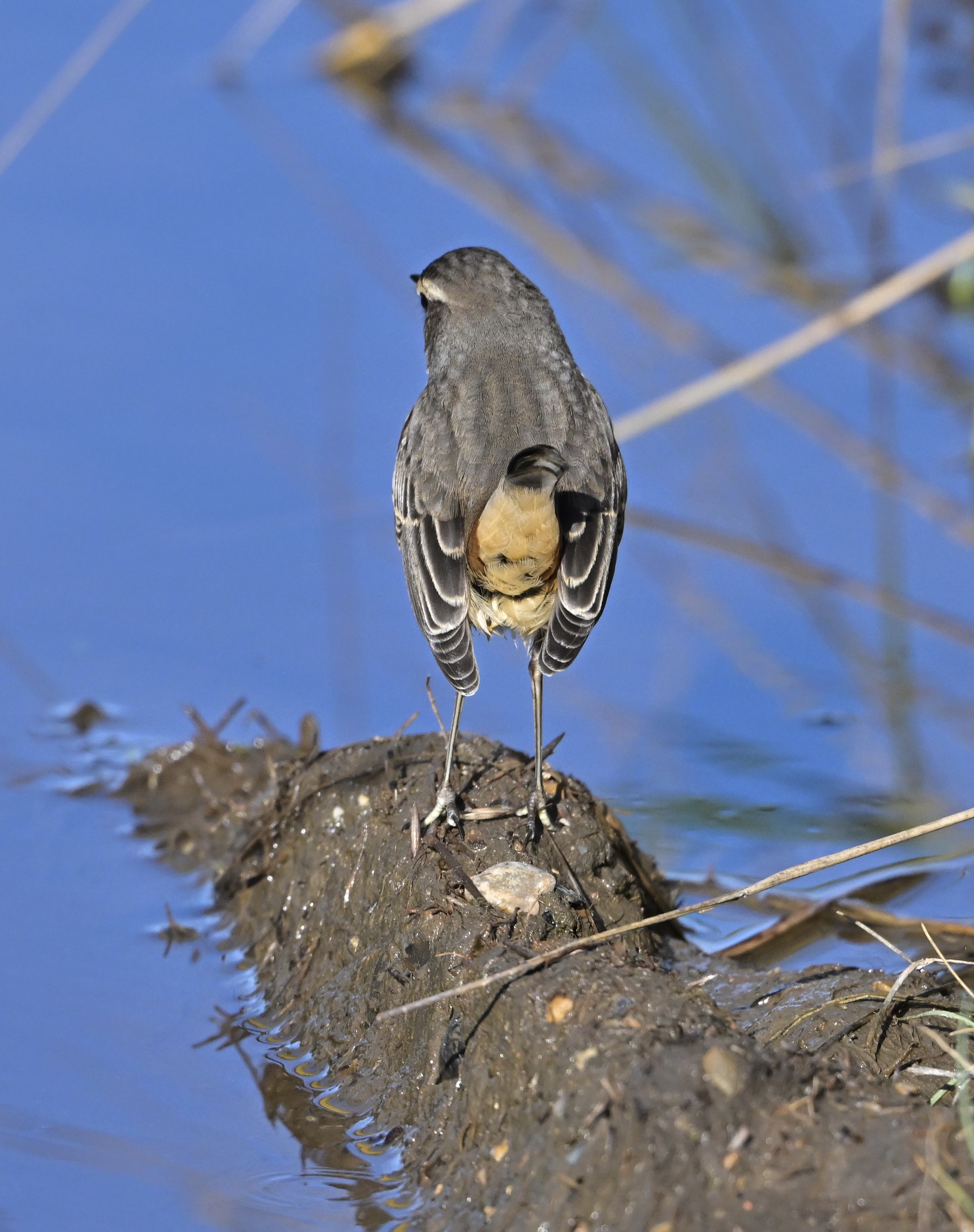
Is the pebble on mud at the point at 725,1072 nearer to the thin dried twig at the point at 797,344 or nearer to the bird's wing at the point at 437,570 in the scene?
the bird's wing at the point at 437,570

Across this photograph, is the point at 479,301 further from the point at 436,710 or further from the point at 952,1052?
the point at 952,1052

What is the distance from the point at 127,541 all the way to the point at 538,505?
3748mm

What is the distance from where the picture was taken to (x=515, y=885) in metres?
4.62

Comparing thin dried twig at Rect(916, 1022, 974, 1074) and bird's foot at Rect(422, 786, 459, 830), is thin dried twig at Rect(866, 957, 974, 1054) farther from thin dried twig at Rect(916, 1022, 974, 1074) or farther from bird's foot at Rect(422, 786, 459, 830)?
bird's foot at Rect(422, 786, 459, 830)

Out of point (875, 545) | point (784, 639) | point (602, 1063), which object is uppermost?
point (875, 545)

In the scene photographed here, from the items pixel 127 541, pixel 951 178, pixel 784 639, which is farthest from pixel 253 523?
pixel 951 178

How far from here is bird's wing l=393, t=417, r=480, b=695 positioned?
16.9ft

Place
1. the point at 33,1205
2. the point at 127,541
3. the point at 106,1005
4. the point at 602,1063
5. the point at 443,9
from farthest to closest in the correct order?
the point at 443,9 → the point at 127,541 → the point at 106,1005 → the point at 33,1205 → the point at 602,1063

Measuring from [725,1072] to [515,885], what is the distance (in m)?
1.13

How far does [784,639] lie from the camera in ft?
26.8

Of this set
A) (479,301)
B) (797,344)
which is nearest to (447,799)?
(479,301)

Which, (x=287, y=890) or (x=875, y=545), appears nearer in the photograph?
(x=287, y=890)

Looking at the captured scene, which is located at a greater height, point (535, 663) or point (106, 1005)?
point (535, 663)

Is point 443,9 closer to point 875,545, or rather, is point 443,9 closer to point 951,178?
point 951,178
